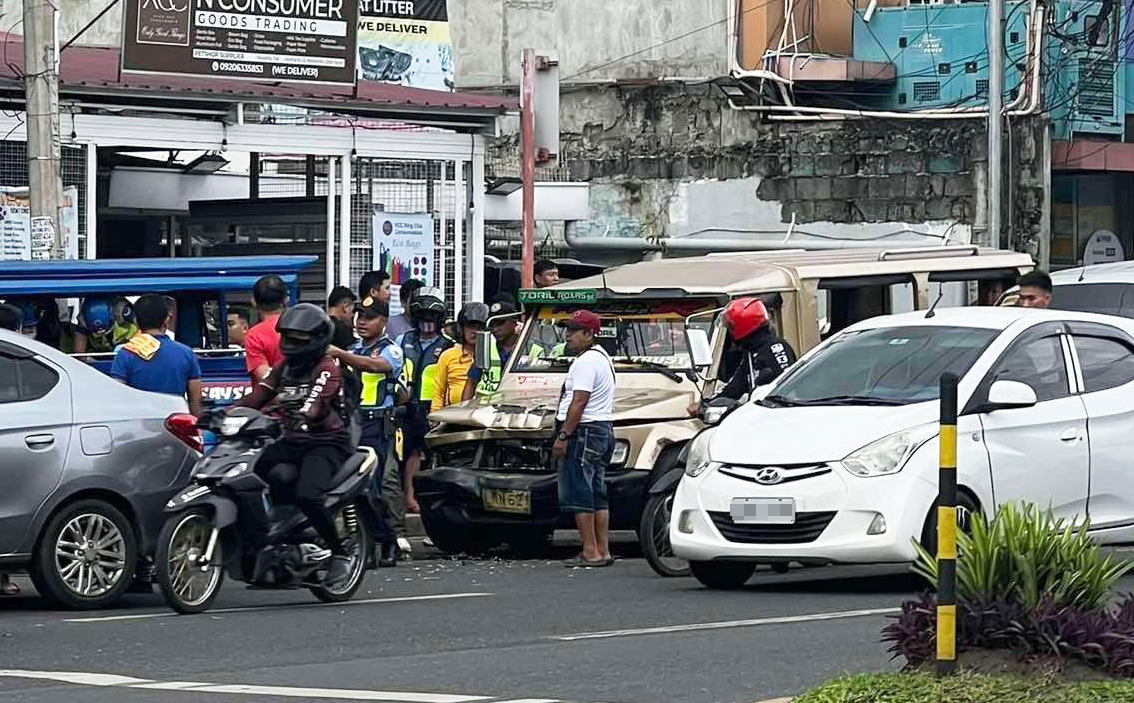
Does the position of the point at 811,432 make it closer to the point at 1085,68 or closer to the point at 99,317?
the point at 99,317

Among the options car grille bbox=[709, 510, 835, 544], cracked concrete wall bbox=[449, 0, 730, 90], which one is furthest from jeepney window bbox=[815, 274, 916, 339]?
cracked concrete wall bbox=[449, 0, 730, 90]

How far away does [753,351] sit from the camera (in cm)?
1462

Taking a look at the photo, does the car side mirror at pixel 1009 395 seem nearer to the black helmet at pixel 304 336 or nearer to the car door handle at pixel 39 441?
the black helmet at pixel 304 336

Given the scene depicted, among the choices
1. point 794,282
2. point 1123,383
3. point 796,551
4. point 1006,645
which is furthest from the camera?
point 794,282

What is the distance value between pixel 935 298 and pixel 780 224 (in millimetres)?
14883

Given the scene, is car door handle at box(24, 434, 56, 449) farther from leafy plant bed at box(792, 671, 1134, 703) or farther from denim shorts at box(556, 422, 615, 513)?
leafy plant bed at box(792, 671, 1134, 703)

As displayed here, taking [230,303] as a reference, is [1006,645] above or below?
below

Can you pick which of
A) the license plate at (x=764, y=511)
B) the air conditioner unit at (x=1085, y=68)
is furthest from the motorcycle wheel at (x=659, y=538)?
the air conditioner unit at (x=1085, y=68)

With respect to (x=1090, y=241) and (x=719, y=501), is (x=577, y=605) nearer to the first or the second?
(x=719, y=501)

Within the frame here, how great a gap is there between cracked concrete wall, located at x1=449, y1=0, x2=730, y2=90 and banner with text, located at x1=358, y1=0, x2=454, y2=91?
668cm

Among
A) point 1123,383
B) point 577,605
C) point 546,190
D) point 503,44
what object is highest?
point 503,44

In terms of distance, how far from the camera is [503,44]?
33.5 meters

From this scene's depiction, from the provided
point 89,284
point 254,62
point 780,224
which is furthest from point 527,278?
point 780,224

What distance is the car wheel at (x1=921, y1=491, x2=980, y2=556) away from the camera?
11.9 meters
